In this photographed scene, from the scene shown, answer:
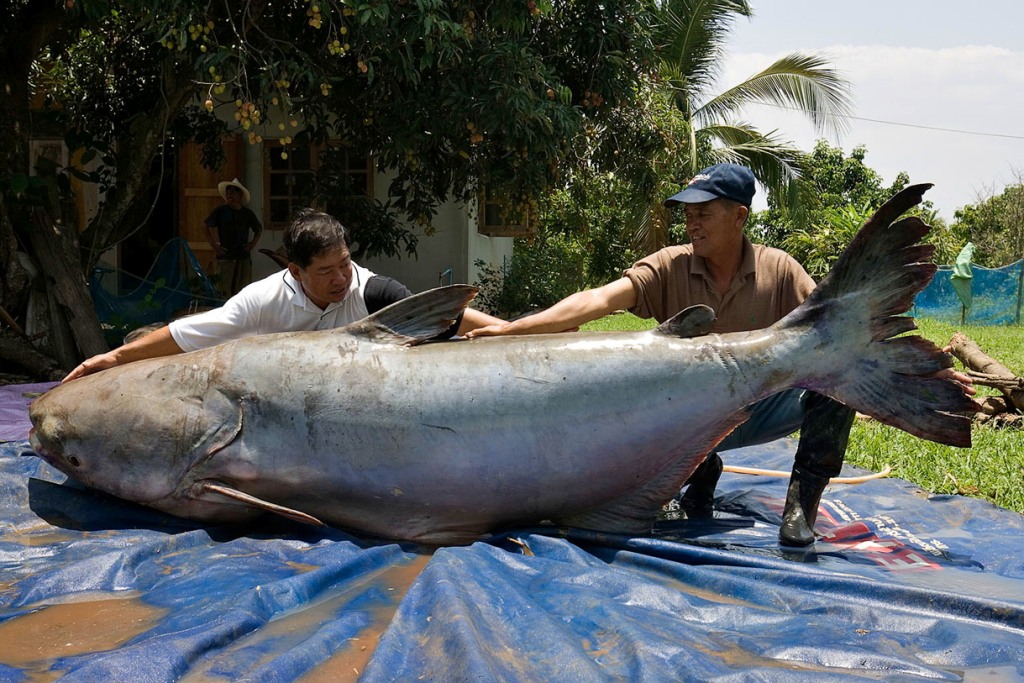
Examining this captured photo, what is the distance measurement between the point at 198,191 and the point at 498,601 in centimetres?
932

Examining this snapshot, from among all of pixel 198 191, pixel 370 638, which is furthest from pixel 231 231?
pixel 370 638

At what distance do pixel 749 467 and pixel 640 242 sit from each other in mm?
11903

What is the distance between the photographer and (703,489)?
12.4 ft

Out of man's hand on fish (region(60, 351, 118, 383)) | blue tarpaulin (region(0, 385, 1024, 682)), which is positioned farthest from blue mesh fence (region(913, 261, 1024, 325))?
man's hand on fish (region(60, 351, 118, 383))

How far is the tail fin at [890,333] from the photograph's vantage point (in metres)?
2.88

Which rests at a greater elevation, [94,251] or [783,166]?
[783,166]

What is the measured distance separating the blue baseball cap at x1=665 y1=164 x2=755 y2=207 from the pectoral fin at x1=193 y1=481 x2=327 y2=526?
5.79ft

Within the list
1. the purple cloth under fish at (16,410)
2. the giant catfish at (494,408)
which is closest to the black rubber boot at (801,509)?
the giant catfish at (494,408)

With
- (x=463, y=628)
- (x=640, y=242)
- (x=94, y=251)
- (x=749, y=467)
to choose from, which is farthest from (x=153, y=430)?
(x=640, y=242)

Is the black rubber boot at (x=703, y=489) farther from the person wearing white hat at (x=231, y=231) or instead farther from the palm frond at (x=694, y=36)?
the palm frond at (x=694, y=36)

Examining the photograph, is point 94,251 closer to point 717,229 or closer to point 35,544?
point 35,544

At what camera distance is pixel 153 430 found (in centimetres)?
319

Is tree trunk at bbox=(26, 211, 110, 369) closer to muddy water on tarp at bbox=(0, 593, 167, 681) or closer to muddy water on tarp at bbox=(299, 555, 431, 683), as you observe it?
muddy water on tarp at bbox=(0, 593, 167, 681)

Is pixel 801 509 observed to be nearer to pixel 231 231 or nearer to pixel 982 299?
pixel 231 231
